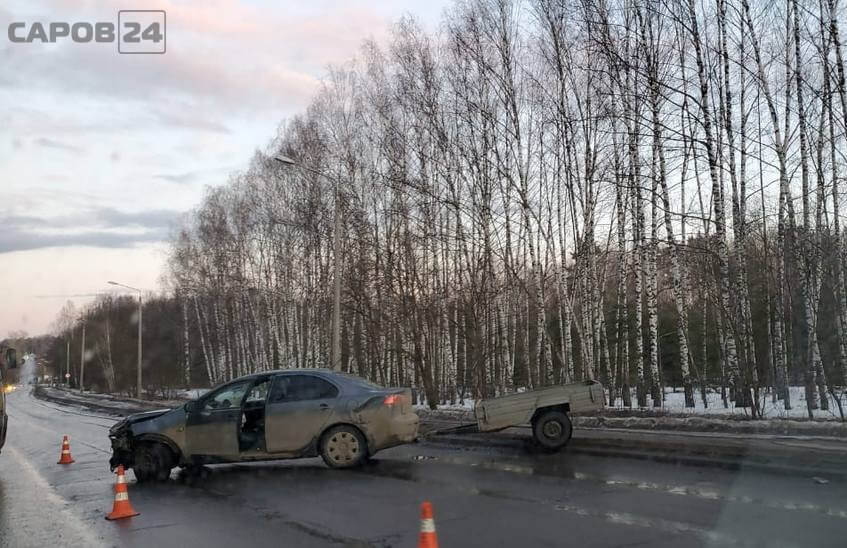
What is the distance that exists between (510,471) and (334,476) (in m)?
2.58

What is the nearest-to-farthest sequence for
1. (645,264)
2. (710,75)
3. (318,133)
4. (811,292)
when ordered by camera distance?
(811,292) < (710,75) < (645,264) < (318,133)

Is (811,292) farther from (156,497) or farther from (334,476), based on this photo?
(156,497)

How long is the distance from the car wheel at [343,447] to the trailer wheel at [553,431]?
3.24 m

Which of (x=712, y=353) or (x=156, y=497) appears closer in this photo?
(x=156, y=497)

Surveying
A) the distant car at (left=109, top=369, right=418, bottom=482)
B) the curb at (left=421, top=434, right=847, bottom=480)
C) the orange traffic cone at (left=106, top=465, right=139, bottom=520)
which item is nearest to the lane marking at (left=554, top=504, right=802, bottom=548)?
the curb at (left=421, top=434, right=847, bottom=480)

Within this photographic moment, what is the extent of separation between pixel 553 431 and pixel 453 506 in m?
4.79

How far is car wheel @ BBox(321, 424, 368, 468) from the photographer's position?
36.0 feet

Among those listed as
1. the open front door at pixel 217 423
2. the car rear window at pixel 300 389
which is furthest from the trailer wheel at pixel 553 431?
the open front door at pixel 217 423

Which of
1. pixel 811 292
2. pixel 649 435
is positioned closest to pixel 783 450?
pixel 649 435

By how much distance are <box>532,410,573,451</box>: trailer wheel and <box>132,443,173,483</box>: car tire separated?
6.09 m

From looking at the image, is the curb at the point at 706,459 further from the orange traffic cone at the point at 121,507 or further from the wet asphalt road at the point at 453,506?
the orange traffic cone at the point at 121,507

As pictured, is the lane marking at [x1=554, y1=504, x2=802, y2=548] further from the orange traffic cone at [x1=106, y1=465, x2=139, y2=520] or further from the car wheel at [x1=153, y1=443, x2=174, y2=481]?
the car wheel at [x1=153, y1=443, x2=174, y2=481]

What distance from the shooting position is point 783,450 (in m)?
11.0

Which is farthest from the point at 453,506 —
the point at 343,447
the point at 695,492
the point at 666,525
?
the point at 343,447
